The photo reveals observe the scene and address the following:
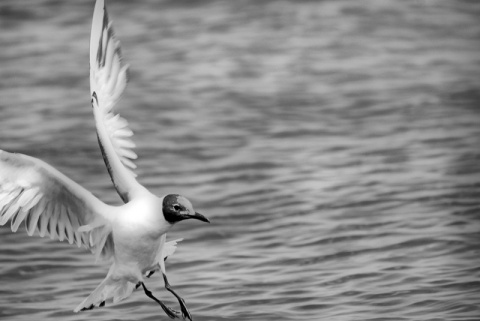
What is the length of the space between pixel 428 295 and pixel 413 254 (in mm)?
867

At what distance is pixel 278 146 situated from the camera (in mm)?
11836

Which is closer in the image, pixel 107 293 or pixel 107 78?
pixel 107 293

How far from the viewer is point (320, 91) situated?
13.2 metres

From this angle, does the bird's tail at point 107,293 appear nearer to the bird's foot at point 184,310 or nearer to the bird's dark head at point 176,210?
the bird's foot at point 184,310

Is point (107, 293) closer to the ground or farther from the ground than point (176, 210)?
closer to the ground

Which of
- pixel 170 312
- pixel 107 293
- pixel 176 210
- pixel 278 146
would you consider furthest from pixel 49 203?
pixel 278 146

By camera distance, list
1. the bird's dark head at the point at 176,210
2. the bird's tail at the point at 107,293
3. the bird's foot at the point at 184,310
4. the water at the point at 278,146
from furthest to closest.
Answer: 1. the water at the point at 278,146
2. the bird's foot at the point at 184,310
3. the bird's tail at the point at 107,293
4. the bird's dark head at the point at 176,210

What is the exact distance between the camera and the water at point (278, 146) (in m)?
8.65

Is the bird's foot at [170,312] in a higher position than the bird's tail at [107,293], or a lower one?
lower

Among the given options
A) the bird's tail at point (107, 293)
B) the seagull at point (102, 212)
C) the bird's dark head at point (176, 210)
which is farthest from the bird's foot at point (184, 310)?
the bird's dark head at point (176, 210)

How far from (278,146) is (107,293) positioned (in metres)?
4.50

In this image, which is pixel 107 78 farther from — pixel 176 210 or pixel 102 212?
pixel 176 210

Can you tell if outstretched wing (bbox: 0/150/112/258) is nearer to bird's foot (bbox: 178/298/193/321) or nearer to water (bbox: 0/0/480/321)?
bird's foot (bbox: 178/298/193/321)

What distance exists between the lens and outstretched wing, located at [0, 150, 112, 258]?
7.14 metres
